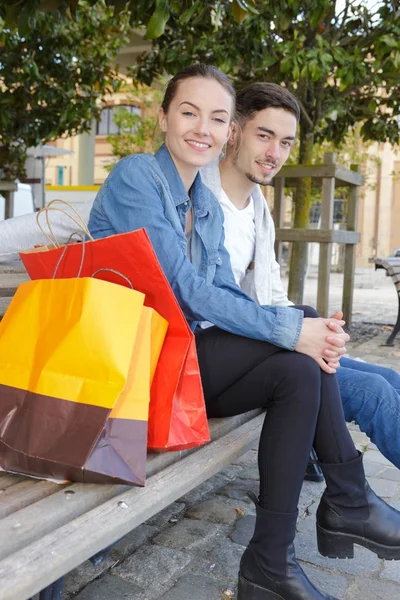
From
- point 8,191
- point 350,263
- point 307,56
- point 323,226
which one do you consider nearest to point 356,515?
point 307,56

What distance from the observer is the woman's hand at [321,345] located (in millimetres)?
2199

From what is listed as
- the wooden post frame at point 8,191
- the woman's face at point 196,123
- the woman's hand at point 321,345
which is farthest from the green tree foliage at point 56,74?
the woman's hand at point 321,345

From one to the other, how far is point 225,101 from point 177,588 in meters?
1.68

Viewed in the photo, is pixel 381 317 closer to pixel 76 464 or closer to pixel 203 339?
pixel 203 339

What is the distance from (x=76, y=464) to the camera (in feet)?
5.44

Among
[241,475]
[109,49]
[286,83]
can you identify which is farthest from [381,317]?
[241,475]

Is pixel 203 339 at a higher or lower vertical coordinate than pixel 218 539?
higher

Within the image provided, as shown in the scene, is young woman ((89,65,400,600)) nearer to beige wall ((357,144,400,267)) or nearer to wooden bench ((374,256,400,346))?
wooden bench ((374,256,400,346))

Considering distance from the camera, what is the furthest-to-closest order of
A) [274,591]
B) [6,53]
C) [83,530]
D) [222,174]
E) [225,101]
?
1. [6,53]
2. [222,174]
3. [225,101]
4. [274,591]
5. [83,530]

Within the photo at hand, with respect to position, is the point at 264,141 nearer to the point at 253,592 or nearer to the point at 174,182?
the point at 174,182

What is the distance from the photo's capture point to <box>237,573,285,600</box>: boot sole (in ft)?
6.73

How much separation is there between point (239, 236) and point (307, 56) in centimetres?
346

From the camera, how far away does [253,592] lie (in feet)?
6.79

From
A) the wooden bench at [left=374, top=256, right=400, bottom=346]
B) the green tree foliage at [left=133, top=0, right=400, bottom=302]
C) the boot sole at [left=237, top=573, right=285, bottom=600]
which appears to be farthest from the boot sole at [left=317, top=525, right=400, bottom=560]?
the wooden bench at [left=374, top=256, right=400, bottom=346]
